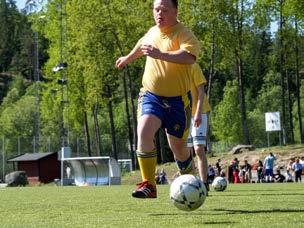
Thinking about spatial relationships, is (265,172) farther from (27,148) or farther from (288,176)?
(27,148)

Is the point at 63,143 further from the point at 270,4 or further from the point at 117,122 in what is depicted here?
the point at 117,122

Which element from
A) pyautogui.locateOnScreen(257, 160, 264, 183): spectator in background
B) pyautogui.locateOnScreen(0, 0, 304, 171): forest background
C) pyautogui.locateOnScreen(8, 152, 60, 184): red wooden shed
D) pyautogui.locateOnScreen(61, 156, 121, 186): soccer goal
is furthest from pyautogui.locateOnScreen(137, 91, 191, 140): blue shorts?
pyautogui.locateOnScreen(8, 152, 60, 184): red wooden shed

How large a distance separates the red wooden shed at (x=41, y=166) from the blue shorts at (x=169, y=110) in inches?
1724

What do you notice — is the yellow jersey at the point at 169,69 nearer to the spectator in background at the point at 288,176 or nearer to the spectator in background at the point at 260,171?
the spectator in background at the point at 288,176

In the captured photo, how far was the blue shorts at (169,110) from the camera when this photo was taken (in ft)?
29.2

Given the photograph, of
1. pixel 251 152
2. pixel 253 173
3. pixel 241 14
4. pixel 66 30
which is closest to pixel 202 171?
pixel 253 173

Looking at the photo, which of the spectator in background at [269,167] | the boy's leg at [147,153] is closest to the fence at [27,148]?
the spectator in background at [269,167]

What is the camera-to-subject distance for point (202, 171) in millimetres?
12969

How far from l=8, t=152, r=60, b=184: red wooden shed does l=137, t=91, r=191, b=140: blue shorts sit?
43800mm

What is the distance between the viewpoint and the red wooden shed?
172 ft

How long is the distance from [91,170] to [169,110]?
31735 mm

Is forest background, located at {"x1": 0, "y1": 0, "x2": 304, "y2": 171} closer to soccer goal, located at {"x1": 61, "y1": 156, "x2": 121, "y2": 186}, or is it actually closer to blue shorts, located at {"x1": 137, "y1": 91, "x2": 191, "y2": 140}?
soccer goal, located at {"x1": 61, "y1": 156, "x2": 121, "y2": 186}

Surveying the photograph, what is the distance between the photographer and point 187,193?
764 centimetres

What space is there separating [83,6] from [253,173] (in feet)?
56.6
